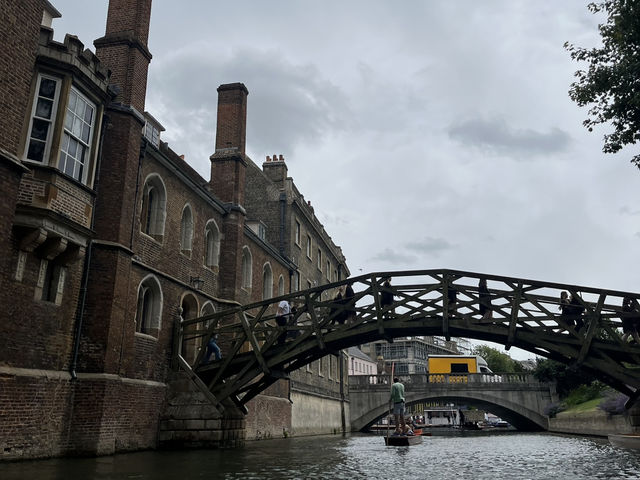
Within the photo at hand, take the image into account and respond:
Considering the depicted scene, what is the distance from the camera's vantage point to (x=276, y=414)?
24500mm

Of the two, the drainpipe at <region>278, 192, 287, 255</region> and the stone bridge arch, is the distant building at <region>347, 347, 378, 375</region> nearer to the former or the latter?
the stone bridge arch

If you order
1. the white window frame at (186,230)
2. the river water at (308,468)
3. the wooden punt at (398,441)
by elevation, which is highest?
the white window frame at (186,230)

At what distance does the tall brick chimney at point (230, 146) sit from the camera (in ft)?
72.8

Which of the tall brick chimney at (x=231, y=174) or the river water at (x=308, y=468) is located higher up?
the tall brick chimney at (x=231, y=174)

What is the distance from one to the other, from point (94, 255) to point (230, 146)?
10.1 metres

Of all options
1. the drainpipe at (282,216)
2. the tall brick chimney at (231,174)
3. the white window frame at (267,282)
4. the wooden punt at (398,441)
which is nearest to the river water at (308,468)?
the wooden punt at (398,441)

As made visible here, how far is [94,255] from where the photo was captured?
13758 millimetres

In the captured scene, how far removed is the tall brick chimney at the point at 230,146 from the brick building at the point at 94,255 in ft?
4.83

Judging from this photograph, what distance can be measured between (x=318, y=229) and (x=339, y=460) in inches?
946

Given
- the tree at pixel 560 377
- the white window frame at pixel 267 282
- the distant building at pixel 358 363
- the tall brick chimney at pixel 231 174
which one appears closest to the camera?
the tall brick chimney at pixel 231 174

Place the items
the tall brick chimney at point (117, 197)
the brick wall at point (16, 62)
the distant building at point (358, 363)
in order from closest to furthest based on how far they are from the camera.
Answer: the brick wall at point (16, 62) → the tall brick chimney at point (117, 197) → the distant building at point (358, 363)

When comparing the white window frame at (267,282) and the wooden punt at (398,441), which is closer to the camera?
the wooden punt at (398,441)

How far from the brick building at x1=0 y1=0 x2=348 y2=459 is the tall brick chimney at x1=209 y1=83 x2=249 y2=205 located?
4.83 feet

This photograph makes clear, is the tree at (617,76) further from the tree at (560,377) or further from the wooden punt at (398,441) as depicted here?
the tree at (560,377)
